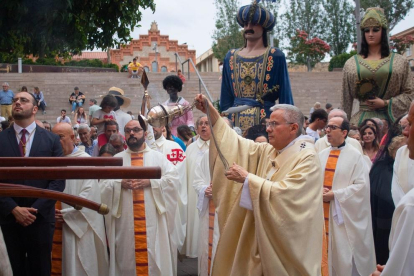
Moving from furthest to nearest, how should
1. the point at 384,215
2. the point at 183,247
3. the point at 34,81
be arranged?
the point at 34,81 → the point at 183,247 → the point at 384,215

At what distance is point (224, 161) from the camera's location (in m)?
4.92

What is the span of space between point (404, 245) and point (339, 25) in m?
39.1

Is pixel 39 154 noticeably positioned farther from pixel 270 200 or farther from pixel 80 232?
pixel 270 200

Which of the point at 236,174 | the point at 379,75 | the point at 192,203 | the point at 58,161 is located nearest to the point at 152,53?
the point at 192,203

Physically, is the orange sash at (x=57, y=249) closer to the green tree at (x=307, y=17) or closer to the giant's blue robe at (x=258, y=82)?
the giant's blue robe at (x=258, y=82)

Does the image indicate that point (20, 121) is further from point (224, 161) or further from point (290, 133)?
point (290, 133)

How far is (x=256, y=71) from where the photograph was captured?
7.08m

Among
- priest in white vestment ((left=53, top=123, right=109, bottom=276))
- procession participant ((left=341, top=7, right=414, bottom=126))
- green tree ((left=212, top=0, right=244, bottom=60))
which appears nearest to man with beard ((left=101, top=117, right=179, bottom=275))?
priest in white vestment ((left=53, top=123, right=109, bottom=276))

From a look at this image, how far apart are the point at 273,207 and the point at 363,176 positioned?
2.12 meters

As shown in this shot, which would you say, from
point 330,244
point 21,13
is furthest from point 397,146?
point 21,13

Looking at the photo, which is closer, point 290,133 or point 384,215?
point 290,133

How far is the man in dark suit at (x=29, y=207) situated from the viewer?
582 centimetres

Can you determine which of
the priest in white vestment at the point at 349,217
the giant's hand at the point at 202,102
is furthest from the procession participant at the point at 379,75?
the giant's hand at the point at 202,102

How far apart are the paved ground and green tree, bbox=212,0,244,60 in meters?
29.9
